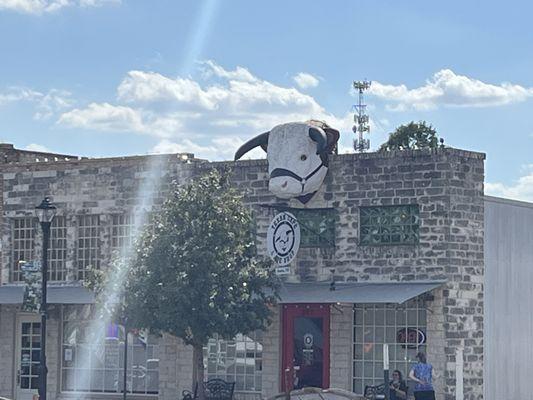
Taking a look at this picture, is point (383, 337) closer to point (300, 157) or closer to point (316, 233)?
point (316, 233)

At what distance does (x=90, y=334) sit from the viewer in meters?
35.2

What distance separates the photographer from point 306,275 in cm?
3144

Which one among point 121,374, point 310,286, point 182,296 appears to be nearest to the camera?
point 182,296

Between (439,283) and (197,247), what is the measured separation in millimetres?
5185

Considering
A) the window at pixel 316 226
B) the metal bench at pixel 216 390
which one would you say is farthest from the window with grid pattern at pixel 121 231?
the window at pixel 316 226

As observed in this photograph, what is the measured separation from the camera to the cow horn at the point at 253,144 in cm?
3225

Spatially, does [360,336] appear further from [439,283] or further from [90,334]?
[90,334]

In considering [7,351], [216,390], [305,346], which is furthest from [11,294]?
[305,346]

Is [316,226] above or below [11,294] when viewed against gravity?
above

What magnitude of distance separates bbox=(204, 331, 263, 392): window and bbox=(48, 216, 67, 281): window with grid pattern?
4898 millimetres

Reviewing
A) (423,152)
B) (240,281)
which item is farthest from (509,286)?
(240,281)

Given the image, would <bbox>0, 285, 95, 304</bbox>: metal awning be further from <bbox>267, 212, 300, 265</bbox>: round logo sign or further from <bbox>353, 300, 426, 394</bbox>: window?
<bbox>353, 300, 426, 394</bbox>: window

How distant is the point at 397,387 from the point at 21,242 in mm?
11974

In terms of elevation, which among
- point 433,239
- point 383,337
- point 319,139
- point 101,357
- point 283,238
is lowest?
Result: point 101,357
